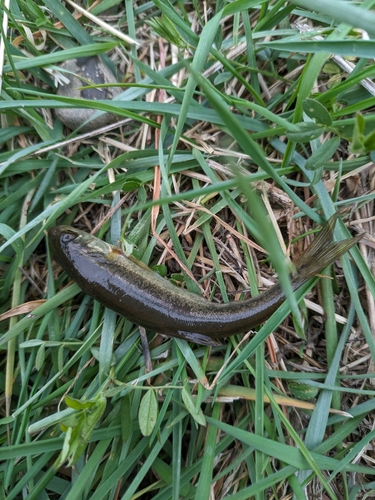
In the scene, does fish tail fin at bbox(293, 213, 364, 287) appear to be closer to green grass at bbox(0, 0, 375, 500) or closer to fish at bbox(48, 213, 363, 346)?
fish at bbox(48, 213, 363, 346)

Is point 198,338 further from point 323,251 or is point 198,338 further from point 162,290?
point 323,251

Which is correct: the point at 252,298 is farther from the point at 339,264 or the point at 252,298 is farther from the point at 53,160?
the point at 53,160

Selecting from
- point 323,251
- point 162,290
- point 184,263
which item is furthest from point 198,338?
point 323,251

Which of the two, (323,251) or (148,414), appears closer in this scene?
(148,414)

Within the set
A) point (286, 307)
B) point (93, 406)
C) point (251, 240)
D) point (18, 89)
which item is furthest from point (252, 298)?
point (18, 89)

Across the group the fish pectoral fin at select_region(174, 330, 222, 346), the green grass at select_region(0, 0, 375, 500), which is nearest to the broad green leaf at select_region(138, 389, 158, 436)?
the green grass at select_region(0, 0, 375, 500)

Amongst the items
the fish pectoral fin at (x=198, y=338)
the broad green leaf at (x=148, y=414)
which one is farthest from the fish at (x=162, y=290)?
the broad green leaf at (x=148, y=414)
